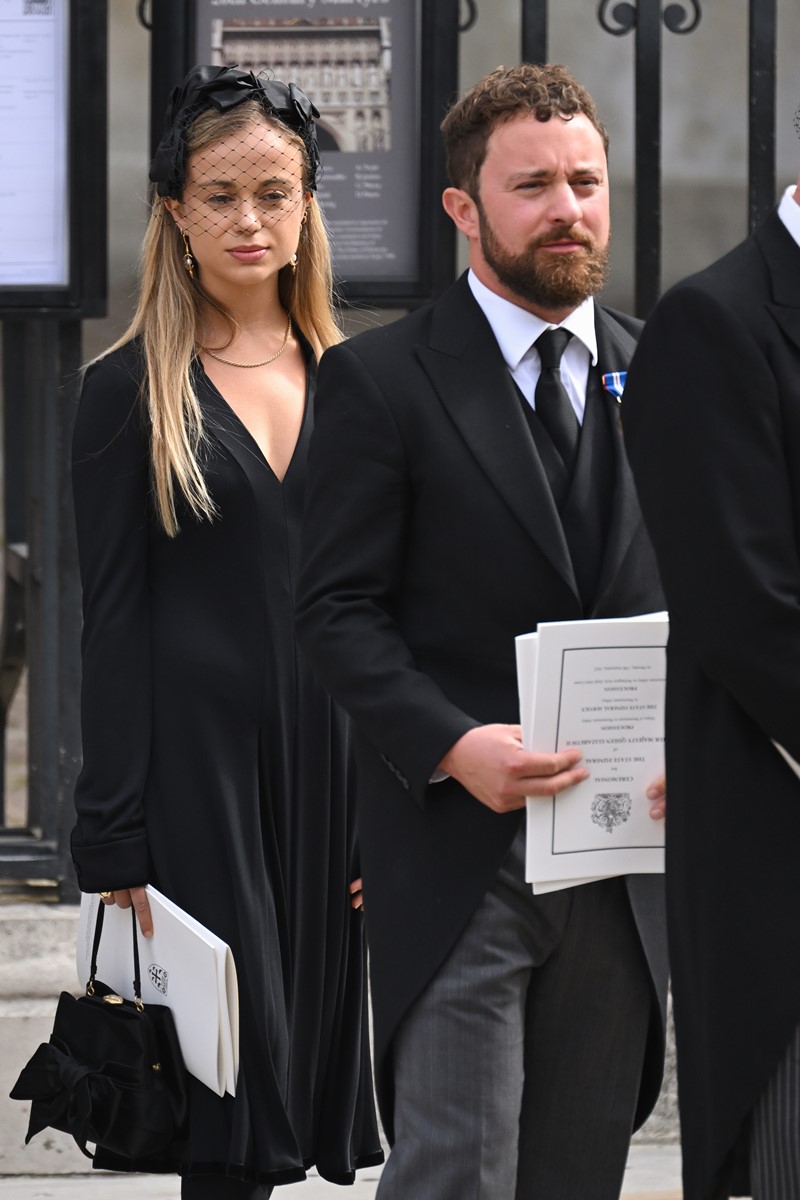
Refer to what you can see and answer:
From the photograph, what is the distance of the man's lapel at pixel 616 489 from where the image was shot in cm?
273

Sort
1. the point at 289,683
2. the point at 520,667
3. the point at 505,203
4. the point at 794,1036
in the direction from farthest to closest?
the point at 289,683 → the point at 505,203 → the point at 520,667 → the point at 794,1036

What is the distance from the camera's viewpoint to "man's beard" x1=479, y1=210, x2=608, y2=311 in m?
2.76

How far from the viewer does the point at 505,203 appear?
9.14 ft

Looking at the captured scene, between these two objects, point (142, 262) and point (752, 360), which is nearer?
point (752, 360)

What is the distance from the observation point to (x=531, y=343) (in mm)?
2842

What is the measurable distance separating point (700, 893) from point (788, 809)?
0.49ft

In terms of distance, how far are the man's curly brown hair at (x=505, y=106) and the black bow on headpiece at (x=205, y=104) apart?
0.66 meters

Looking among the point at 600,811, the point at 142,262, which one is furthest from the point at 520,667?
the point at 142,262

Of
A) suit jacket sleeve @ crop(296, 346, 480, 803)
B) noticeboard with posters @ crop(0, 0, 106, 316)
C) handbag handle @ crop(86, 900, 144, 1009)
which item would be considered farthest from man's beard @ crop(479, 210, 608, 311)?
noticeboard with posters @ crop(0, 0, 106, 316)

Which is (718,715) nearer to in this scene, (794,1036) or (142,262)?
(794,1036)

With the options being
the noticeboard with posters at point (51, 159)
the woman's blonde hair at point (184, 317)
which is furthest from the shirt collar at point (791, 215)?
the noticeboard with posters at point (51, 159)

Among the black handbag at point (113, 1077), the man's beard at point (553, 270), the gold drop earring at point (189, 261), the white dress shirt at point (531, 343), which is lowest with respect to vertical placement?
the black handbag at point (113, 1077)

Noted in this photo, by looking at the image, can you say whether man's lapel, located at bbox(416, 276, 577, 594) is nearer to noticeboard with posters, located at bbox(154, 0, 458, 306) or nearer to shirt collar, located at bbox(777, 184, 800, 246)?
shirt collar, located at bbox(777, 184, 800, 246)

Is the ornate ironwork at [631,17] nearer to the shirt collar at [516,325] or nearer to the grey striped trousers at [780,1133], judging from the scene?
the shirt collar at [516,325]
